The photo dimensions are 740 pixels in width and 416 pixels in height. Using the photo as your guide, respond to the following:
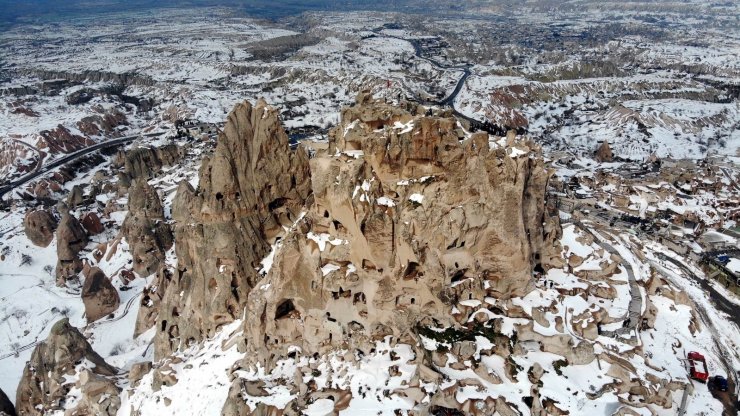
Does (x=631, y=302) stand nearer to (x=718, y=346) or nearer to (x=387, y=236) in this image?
(x=718, y=346)

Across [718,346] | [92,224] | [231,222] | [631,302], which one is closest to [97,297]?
[92,224]

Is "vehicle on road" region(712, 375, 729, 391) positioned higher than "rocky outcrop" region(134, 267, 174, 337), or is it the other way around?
"vehicle on road" region(712, 375, 729, 391)

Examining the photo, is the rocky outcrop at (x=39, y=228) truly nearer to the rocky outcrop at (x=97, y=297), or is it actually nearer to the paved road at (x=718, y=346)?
the rocky outcrop at (x=97, y=297)

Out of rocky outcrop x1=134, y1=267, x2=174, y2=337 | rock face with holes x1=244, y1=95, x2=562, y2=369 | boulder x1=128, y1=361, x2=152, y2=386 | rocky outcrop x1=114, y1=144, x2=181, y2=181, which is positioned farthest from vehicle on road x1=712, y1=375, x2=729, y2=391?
rocky outcrop x1=114, y1=144, x2=181, y2=181

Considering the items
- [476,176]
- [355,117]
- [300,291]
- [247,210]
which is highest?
[355,117]

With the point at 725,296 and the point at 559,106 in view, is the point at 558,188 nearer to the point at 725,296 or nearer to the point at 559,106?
the point at 725,296

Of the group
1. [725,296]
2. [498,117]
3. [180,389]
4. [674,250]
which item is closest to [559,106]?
[498,117]

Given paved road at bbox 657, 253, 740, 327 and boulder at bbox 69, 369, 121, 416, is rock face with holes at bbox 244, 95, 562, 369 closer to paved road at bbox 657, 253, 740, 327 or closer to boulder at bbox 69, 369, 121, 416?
boulder at bbox 69, 369, 121, 416
